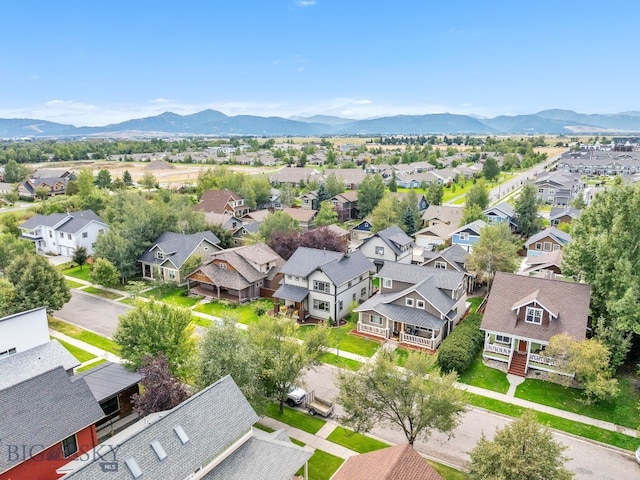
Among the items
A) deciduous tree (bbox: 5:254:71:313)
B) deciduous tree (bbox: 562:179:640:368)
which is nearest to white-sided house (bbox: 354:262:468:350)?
deciduous tree (bbox: 562:179:640:368)

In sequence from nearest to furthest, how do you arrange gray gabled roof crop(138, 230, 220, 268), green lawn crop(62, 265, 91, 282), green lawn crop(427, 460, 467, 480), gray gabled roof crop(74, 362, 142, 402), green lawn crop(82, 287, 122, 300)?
green lawn crop(427, 460, 467, 480), gray gabled roof crop(74, 362, 142, 402), green lawn crop(82, 287, 122, 300), gray gabled roof crop(138, 230, 220, 268), green lawn crop(62, 265, 91, 282)

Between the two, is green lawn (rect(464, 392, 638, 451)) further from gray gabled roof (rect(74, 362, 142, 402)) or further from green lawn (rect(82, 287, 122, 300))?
green lawn (rect(82, 287, 122, 300))

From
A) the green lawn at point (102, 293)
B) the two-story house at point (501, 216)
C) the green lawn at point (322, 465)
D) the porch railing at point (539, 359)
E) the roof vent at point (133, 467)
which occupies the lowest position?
the green lawn at point (102, 293)

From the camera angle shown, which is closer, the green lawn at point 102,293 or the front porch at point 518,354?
the front porch at point 518,354

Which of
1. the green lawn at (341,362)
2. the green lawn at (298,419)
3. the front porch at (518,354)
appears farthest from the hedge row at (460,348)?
the green lawn at (298,419)

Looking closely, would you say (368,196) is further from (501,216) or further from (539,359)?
(539,359)

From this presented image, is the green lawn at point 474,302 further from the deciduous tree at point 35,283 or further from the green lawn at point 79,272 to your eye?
the green lawn at point 79,272
